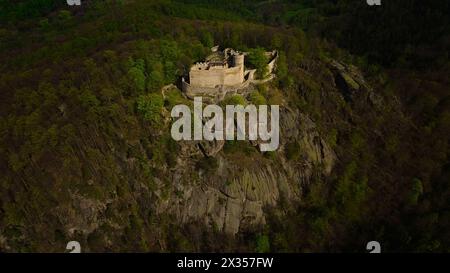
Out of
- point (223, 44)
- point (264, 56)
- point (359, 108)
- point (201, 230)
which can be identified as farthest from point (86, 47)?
point (359, 108)

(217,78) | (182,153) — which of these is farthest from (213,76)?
(182,153)

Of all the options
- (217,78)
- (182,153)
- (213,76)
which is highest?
(213,76)

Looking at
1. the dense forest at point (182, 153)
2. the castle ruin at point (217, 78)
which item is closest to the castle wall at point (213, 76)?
the castle ruin at point (217, 78)

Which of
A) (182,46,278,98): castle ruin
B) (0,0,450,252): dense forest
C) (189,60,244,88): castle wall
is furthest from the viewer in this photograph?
(182,46,278,98): castle ruin

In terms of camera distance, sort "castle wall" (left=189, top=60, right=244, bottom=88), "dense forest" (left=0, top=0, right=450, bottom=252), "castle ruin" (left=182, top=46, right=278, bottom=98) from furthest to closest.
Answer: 1. "castle ruin" (left=182, top=46, right=278, bottom=98)
2. "castle wall" (left=189, top=60, right=244, bottom=88)
3. "dense forest" (left=0, top=0, right=450, bottom=252)

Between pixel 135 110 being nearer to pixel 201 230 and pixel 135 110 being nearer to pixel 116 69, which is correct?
pixel 116 69

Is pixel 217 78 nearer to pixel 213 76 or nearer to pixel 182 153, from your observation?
pixel 213 76

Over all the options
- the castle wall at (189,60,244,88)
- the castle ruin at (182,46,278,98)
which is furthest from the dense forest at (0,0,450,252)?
the castle wall at (189,60,244,88)

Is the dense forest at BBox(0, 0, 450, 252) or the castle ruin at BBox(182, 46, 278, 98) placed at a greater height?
the castle ruin at BBox(182, 46, 278, 98)

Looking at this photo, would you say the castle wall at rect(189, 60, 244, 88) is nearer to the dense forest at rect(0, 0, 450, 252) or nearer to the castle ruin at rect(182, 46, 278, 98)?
the castle ruin at rect(182, 46, 278, 98)
